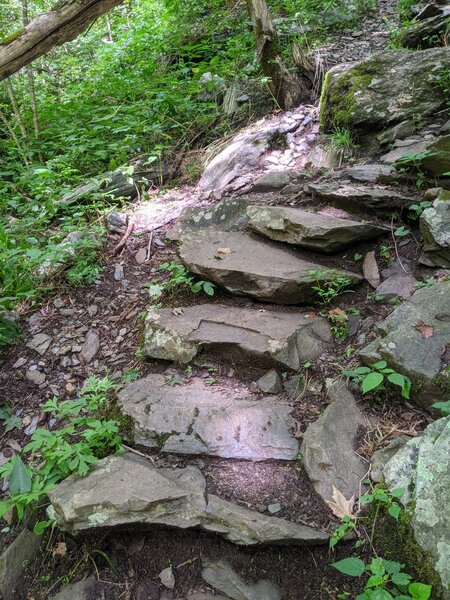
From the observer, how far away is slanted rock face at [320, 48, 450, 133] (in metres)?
4.68

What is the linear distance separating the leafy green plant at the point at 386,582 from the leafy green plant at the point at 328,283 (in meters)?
1.85

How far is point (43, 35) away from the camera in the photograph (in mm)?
4820

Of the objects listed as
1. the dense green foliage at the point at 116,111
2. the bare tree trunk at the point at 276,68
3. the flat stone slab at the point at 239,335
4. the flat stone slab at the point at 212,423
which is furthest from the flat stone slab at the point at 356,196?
the bare tree trunk at the point at 276,68

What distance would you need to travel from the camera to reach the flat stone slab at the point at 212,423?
2.60 meters

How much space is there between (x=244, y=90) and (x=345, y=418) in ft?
17.4

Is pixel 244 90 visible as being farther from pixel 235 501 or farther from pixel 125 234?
pixel 235 501

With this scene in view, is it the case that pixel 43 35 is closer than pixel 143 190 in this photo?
Yes

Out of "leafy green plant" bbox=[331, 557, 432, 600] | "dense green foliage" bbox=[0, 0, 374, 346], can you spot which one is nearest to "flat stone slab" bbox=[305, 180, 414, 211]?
"dense green foliage" bbox=[0, 0, 374, 346]

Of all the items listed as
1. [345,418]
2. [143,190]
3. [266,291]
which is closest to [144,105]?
[143,190]

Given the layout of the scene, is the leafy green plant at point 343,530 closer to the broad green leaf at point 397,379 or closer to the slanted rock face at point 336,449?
the slanted rock face at point 336,449

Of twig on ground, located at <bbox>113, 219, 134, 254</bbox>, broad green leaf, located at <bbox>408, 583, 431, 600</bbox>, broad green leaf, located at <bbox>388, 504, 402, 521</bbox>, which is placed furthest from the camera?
twig on ground, located at <bbox>113, 219, 134, 254</bbox>

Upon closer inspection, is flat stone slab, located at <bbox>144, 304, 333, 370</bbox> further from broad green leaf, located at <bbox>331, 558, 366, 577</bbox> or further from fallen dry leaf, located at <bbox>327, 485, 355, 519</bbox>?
broad green leaf, located at <bbox>331, 558, 366, 577</bbox>

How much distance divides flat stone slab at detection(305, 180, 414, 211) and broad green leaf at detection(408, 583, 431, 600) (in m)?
2.83

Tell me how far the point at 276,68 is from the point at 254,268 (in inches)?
147
